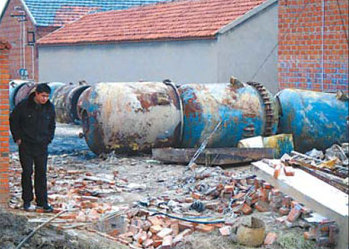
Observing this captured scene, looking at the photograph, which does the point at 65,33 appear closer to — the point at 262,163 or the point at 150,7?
the point at 150,7

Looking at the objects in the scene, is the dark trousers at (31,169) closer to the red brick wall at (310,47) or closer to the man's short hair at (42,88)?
the man's short hair at (42,88)

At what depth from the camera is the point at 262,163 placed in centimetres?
878

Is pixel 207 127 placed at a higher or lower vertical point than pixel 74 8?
lower

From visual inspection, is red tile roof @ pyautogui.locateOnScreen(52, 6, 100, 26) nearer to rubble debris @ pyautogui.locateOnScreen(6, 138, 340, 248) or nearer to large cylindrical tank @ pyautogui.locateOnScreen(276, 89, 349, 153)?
large cylindrical tank @ pyautogui.locateOnScreen(276, 89, 349, 153)

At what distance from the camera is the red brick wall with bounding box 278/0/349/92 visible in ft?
41.4

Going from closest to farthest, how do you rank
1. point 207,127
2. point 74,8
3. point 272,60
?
point 207,127 → point 272,60 → point 74,8

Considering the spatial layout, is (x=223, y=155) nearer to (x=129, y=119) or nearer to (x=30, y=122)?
(x=129, y=119)

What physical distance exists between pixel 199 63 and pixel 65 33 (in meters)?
9.27

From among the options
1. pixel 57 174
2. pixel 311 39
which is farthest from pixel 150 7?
pixel 57 174

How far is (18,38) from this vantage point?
34.2 m

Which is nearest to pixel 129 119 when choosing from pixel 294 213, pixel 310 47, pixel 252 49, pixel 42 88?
pixel 310 47

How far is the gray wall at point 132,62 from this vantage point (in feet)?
73.4

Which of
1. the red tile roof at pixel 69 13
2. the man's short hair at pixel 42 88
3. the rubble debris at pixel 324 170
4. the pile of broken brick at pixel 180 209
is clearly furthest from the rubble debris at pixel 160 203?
the red tile roof at pixel 69 13

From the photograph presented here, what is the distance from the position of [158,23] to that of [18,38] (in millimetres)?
11406
